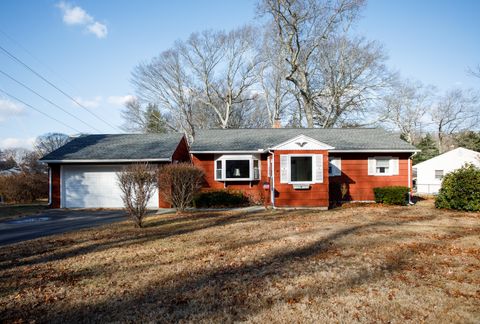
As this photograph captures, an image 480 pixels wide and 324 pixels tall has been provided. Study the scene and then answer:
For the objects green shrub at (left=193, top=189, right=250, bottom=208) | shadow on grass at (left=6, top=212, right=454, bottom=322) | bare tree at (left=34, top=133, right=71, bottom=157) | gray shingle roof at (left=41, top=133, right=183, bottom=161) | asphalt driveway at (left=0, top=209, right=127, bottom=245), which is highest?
bare tree at (left=34, top=133, right=71, bottom=157)

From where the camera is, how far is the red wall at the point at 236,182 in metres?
16.0

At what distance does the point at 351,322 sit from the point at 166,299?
2.31 meters

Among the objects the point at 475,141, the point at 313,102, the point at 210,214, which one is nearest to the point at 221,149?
the point at 210,214

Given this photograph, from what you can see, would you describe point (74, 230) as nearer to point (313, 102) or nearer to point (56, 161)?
point (56, 161)

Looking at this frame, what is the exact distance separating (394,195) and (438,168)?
18.0 m

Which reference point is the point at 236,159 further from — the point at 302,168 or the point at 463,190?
the point at 463,190

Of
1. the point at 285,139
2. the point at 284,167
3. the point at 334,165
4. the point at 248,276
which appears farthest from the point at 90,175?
the point at 248,276

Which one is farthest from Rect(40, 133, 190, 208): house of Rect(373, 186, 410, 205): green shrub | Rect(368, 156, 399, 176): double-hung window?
Rect(373, 186, 410, 205): green shrub

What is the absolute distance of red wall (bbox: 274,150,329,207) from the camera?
13922 millimetres

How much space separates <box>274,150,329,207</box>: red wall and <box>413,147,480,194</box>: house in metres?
20.0

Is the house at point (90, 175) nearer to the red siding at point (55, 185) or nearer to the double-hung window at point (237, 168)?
the red siding at point (55, 185)

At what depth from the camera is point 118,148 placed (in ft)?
57.4

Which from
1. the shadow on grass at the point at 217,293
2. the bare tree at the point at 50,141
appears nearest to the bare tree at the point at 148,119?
the bare tree at the point at 50,141

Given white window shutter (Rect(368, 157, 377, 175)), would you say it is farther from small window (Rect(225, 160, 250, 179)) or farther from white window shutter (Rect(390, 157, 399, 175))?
small window (Rect(225, 160, 250, 179))
